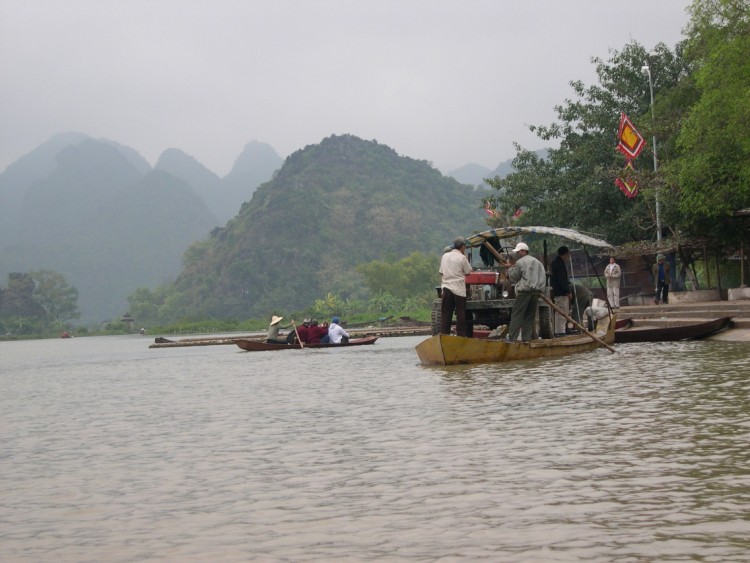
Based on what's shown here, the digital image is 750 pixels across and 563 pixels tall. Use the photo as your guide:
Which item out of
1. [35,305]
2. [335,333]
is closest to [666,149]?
[335,333]

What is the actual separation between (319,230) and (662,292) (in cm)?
10425

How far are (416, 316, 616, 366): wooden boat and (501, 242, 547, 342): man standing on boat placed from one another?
15.0 inches

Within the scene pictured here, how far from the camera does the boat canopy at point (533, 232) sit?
18.0 meters

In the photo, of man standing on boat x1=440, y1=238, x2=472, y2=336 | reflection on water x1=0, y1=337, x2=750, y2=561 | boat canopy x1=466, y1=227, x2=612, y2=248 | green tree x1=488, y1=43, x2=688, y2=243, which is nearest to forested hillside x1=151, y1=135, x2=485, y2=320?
green tree x1=488, y1=43, x2=688, y2=243

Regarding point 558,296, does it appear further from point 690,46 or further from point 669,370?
point 690,46

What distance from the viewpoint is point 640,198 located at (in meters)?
37.1

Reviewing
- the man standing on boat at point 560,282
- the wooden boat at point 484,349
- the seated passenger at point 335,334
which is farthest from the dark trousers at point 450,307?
the seated passenger at point 335,334

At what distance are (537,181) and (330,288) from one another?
259ft

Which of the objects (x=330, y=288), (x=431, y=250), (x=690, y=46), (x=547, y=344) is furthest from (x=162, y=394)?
(x=431, y=250)

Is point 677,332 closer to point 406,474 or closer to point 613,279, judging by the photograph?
point 613,279

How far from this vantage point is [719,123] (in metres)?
24.4

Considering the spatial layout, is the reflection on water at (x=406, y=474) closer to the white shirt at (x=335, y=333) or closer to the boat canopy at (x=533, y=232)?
the boat canopy at (x=533, y=232)

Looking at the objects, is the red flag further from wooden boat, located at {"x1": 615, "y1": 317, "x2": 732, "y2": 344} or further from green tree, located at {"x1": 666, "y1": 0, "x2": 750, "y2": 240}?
wooden boat, located at {"x1": 615, "y1": 317, "x2": 732, "y2": 344}

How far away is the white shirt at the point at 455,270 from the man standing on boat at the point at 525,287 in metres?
1.12
